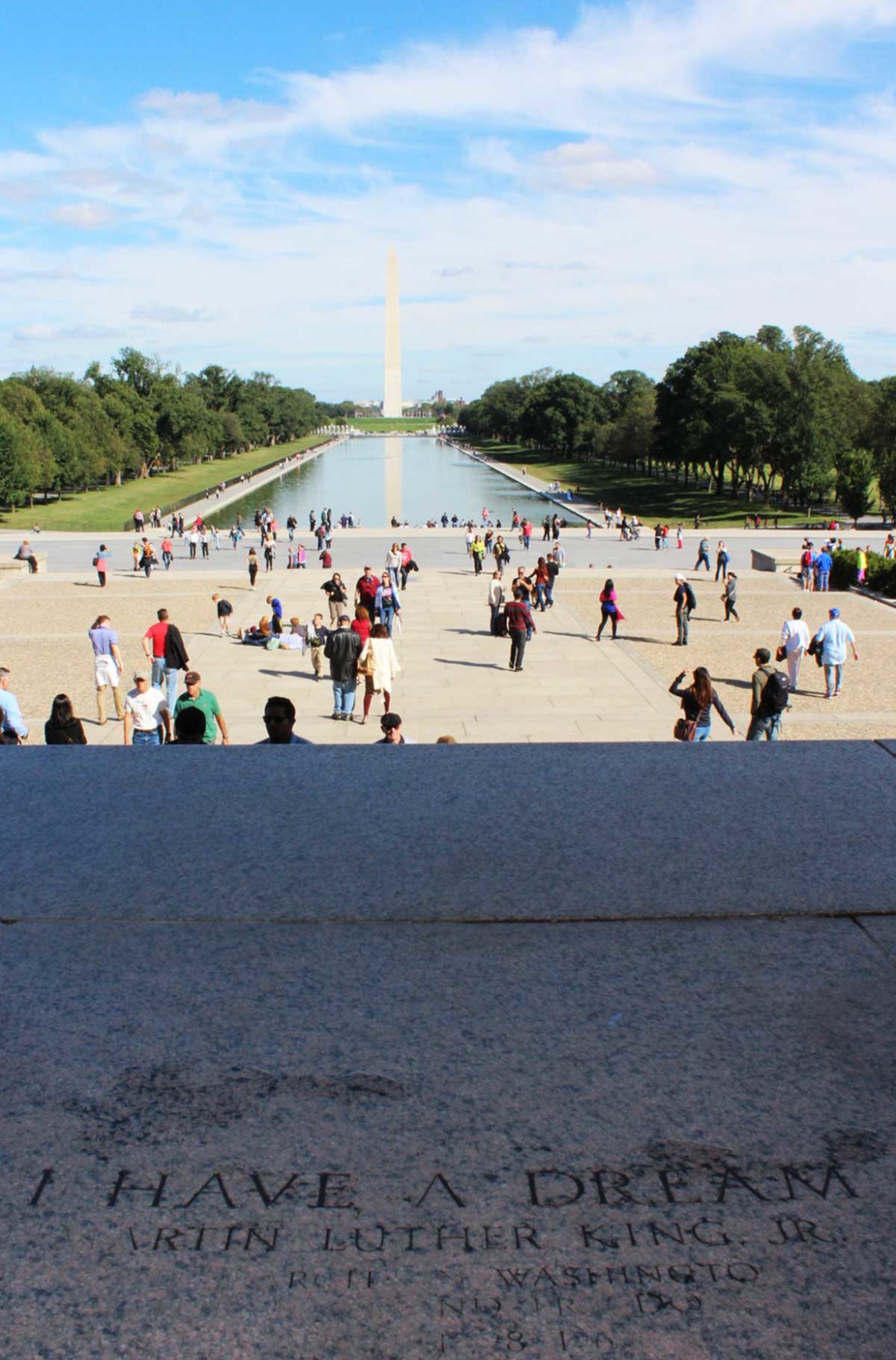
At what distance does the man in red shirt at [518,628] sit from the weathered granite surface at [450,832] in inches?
519

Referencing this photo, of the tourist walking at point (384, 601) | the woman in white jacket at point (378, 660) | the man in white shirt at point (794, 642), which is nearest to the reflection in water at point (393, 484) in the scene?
the tourist walking at point (384, 601)

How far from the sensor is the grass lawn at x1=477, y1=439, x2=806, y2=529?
61.3 meters

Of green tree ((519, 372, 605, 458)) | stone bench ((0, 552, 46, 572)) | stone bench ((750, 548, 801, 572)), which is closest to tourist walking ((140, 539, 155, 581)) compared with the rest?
stone bench ((0, 552, 46, 572))

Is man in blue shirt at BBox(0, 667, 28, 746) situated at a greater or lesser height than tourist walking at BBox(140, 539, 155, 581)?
greater

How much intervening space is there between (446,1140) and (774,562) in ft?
114

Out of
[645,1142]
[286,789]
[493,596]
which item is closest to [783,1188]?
[645,1142]

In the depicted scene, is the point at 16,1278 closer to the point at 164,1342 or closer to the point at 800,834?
the point at 164,1342

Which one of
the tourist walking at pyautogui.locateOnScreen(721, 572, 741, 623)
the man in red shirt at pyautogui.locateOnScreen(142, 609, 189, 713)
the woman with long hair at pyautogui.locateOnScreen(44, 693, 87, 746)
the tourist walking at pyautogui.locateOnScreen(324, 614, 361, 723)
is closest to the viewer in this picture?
the woman with long hair at pyautogui.locateOnScreen(44, 693, 87, 746)

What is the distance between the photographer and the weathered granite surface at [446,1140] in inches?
85.7

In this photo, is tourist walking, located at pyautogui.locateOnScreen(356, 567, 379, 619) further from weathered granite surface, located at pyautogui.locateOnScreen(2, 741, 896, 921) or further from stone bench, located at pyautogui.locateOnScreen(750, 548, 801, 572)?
stone bench, located at pyautogui.locateOnScreen(750, 548, 801, 572)

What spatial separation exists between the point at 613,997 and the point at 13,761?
10.1 feet

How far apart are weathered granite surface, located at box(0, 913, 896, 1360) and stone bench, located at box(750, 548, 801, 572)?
108ft

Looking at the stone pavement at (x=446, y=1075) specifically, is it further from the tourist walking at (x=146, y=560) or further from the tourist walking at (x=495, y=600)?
the tourist walking at (x=146, y=560)

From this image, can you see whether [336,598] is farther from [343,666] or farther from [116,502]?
[116,502]
